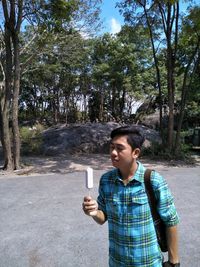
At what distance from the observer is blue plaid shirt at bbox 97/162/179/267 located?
76.0 inches

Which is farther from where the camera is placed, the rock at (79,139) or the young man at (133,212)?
the rock at (79,139)

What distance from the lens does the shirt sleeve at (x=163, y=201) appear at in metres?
1.93

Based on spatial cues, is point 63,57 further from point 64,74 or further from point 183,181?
point 183,181

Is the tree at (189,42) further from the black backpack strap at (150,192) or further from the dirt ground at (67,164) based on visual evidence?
the black backpack strap at (150,192)

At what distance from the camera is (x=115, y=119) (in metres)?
23.6

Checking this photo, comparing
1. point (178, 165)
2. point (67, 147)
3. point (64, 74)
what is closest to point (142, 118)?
point (64, 74)

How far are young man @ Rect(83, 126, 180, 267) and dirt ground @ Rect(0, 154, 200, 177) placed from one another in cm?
782

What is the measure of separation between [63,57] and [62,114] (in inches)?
419

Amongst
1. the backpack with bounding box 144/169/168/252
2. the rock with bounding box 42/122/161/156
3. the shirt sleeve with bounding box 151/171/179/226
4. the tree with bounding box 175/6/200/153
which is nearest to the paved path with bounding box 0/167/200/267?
the backpack with bounding box 144/169/168/252

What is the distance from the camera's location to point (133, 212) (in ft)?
6.38

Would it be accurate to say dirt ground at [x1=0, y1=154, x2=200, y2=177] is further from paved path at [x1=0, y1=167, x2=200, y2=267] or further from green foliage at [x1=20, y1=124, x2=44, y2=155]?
paved path at [x1=0, y1=167, x2=200, y2=267]

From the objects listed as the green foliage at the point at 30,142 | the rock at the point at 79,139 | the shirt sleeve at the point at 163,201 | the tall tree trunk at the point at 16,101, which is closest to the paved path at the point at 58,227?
the shirt sleeve at the point at 163,201

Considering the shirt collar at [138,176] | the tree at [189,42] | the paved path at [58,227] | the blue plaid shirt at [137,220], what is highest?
the tree at [189,42]

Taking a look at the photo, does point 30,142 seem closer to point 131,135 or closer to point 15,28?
point 15,28
